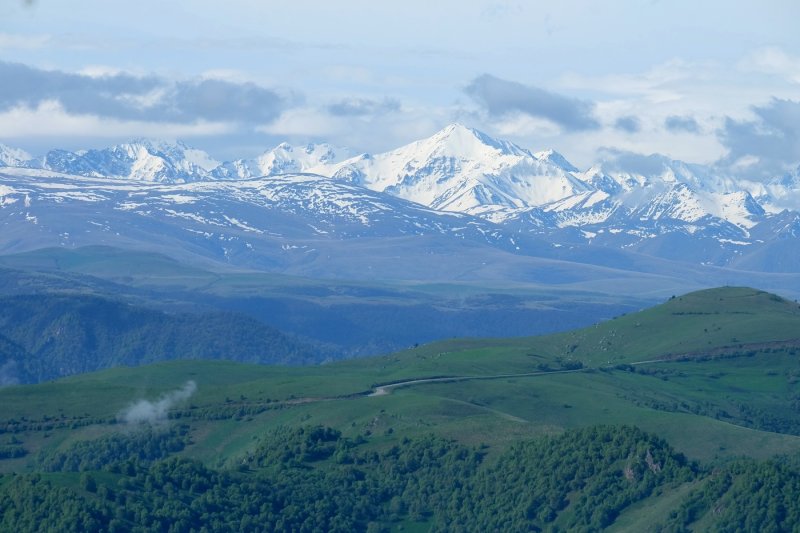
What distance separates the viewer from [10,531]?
180 meters

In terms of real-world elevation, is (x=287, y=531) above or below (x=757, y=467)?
below

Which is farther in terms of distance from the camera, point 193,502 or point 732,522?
point 193,502

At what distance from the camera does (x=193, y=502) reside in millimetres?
195125

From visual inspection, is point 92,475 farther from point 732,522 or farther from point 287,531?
point 732,522

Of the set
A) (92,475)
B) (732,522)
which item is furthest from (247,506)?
(732,522)

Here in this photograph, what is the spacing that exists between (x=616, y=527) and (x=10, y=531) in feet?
213

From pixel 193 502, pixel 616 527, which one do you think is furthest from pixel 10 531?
pixel 616 527

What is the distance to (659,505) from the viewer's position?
195750 millimetres

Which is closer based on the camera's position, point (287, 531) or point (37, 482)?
point (37, 482)

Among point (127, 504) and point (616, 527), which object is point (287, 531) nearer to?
point (127, 504)

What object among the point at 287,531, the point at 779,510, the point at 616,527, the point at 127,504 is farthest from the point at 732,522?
the point at 127,504

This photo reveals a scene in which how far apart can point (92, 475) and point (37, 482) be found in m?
7.32

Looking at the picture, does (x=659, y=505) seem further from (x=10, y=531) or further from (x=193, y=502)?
(x=10, y=531)

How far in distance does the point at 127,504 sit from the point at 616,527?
53.0 metres
